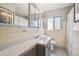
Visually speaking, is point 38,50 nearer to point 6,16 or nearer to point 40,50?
point 40,50

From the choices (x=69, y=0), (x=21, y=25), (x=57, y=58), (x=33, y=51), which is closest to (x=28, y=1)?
(x=21, y=25)

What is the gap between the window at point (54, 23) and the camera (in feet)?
4.27

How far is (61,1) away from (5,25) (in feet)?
2.71

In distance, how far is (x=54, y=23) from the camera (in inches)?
52.1

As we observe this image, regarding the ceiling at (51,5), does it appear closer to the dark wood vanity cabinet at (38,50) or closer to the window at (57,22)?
the window at (57,22)

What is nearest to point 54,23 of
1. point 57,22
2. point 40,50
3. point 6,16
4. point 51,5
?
point 57,22

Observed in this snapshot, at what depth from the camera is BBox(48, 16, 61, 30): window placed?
4.27 ft

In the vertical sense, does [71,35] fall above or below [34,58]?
above

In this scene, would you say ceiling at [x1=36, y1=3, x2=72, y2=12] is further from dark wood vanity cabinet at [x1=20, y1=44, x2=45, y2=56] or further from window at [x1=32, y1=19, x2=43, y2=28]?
dark wood vanity cabinet at [x1=20, y1=44, x2=45, y2=56]

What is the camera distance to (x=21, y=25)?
4.11ft

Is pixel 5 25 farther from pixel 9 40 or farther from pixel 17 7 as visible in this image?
pixel 17 7

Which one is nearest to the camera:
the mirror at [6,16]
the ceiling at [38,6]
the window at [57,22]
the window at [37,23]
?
the mirror at [6,16]

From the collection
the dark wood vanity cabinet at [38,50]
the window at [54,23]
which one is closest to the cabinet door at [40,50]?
the dark wood vanity cabinet at [38,50]

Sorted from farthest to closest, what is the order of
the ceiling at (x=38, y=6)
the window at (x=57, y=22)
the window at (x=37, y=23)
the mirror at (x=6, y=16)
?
1. the window at (x=37, y=23)
2. the window at (x=57, y=22)
3. the ceiling at (x=38, y=6)
4. the mirror at (x=6, y=16)
